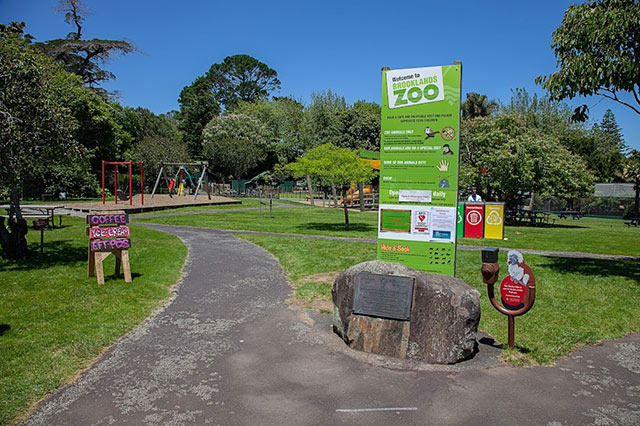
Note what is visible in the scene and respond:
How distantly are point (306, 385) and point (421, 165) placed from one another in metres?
3.76

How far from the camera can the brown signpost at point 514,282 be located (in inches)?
221

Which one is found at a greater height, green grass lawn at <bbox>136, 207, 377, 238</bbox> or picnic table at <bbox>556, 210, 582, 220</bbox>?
picnic table at <bbox>556, 210, 582, 220</bbox>

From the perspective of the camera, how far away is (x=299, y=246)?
15133 millimetres

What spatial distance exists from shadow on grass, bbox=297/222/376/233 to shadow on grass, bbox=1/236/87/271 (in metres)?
9.96

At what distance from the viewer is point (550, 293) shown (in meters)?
9.46

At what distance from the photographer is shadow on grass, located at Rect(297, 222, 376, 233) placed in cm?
2073

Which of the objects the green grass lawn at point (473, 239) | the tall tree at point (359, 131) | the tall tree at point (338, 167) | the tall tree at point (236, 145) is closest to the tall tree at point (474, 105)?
the tall tree at point (359, 131)

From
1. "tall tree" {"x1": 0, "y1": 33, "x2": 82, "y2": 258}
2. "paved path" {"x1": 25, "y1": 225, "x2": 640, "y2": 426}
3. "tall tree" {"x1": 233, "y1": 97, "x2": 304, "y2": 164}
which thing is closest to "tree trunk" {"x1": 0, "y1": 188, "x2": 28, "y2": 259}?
"tall tree" {"x1": 0, "y1": 33, "x2": 82, "y2": 258}

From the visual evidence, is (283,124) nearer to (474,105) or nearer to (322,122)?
(322,122)

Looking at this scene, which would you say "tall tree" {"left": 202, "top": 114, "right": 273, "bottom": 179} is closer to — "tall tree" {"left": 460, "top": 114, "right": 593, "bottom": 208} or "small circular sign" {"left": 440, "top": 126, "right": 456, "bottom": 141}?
"tall tree" {"left": 460, "top": 114, "right": 593, "bottom": 208}

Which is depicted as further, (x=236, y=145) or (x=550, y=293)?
(x=236, y=145)

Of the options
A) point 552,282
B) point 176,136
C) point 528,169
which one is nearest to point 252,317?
point 552,282

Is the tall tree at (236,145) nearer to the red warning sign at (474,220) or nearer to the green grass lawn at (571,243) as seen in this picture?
the green grass lawn at (571,243)

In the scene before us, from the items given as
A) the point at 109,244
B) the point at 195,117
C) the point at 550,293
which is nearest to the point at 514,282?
the point at 550,293
